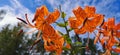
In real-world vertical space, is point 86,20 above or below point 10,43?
below

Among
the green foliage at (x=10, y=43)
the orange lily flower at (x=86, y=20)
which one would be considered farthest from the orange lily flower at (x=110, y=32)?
the green foliage at (x=10, y=43)

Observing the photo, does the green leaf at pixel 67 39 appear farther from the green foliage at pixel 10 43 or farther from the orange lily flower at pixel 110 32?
the green foliage at pixel 10 43

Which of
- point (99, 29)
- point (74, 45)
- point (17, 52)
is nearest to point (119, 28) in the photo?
point (99, 29)

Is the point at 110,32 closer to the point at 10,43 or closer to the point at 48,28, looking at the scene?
the point at 48,28

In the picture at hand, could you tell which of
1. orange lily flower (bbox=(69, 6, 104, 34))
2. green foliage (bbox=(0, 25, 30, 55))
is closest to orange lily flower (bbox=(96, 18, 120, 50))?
orange lily flower (bbox=(69, 6, 104, 34))

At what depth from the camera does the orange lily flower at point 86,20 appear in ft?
3.31

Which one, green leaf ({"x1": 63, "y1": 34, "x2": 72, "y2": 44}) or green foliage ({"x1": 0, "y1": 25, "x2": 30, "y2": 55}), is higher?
green foliage ({"x1": 0, "y1": 25, "x2": 30, "y2": 55})

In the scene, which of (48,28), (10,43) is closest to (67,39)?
(48,28)

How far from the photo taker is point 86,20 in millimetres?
1028

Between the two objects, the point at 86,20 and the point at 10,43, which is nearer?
the point at 86,20

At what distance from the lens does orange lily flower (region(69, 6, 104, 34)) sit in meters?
1.01

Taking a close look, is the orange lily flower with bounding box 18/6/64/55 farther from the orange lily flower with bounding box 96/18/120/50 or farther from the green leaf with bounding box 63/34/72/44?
the orange lily flower with bounding box 96/18/120/50

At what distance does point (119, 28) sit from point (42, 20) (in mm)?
251

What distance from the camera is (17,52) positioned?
85.5 ft
